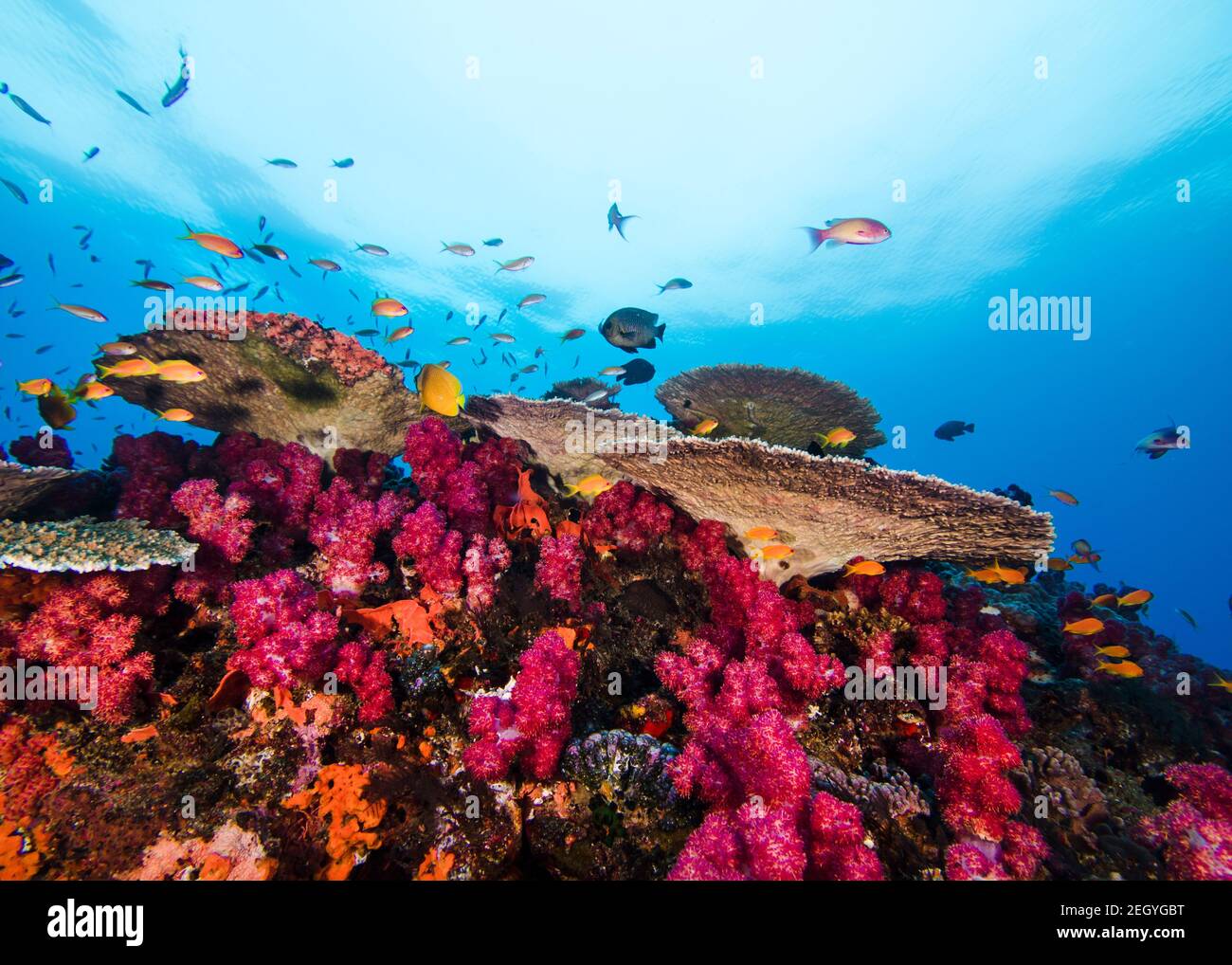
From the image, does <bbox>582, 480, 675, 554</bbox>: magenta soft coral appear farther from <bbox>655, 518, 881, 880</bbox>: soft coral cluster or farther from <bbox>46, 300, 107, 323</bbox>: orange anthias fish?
<bbox>46, 300, 107, 323</bbox>: orange anthias fish

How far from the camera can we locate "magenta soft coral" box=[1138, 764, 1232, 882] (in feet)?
9.02

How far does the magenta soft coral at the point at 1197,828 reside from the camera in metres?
2.75

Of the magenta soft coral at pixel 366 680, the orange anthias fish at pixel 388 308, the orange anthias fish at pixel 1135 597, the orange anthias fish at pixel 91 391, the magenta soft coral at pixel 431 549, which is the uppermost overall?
the orange anthias fish at pixel 388 308

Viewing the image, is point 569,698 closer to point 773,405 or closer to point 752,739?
point 752,739

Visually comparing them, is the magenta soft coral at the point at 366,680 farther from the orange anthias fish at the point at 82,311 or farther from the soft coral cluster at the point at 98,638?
the orange anthias fish at the point at 82,311

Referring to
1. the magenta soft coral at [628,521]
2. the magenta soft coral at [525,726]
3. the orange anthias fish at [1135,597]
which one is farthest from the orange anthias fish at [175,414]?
the orange anthias fish at [1135,597]

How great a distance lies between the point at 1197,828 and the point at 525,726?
4218mm

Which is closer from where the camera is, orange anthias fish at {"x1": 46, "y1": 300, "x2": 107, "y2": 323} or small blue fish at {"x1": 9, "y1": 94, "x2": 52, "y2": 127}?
orange anthias fish at {"x1": 46, "y1": 300, "x2": 107, "y2": 323}

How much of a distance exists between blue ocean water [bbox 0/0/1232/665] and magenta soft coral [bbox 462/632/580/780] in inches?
438

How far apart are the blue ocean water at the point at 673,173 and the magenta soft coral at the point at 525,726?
11.1 meters

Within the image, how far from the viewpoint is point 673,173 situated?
125 ft

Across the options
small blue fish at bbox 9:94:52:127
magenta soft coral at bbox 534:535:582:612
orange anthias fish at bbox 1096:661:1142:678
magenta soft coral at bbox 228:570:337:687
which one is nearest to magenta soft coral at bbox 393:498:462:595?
magenta soft coral at bbox 534:535:582:612
